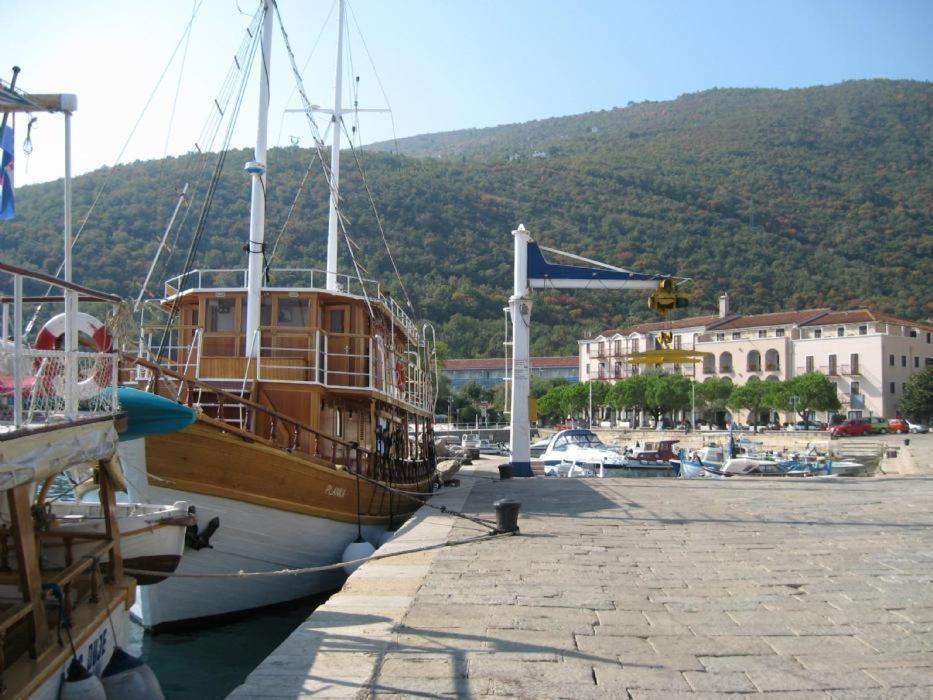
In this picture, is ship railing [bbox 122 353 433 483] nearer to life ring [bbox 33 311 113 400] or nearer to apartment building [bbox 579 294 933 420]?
life ring [bbox 33 311 113 400]

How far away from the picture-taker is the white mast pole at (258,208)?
37.8ft

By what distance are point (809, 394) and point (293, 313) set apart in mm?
52698

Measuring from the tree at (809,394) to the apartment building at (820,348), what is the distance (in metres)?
3.95

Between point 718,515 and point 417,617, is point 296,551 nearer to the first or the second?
point 417,617

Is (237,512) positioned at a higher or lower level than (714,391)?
lower

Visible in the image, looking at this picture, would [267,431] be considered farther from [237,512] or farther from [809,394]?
[809,394]

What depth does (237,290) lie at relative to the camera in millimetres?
12531

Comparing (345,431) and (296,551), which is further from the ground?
(345,431)

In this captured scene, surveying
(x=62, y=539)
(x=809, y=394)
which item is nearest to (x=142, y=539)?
(x=62, y=539)

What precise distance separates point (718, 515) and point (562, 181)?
132m

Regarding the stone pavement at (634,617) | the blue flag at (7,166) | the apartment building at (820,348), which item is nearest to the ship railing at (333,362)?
the stone pavement at (634,617)

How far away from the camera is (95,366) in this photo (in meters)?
5.95

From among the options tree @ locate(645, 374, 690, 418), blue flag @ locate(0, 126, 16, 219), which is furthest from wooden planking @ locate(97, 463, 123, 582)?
tree @ locate(645, 374, 690, 418)

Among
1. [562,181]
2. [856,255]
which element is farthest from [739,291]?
[562,181]
